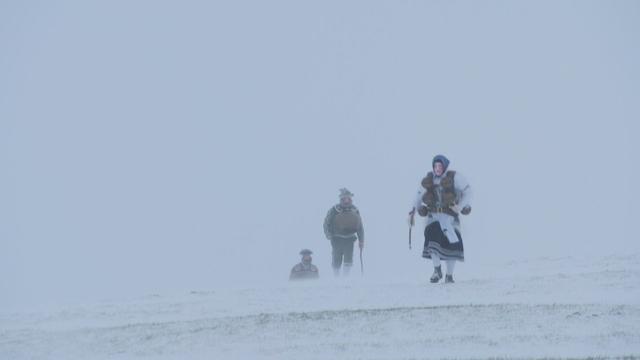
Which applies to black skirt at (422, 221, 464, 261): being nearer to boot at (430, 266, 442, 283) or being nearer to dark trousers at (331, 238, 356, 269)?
boot at (430, 266, 442, 283)

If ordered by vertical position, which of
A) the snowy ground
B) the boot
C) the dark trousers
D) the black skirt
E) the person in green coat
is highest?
the person in green coat

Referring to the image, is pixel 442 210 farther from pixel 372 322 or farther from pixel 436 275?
pixel 372 322

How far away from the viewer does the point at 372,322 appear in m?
17.5

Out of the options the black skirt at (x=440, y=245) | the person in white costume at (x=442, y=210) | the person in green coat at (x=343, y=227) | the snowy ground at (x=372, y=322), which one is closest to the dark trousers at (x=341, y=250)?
the person in green coat at (x=343, y=227)

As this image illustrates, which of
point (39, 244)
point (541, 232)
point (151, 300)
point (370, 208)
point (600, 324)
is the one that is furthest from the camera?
point (370, 208)

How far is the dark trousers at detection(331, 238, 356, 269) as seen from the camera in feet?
106

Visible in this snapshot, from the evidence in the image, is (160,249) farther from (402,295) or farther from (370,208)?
(402,295)

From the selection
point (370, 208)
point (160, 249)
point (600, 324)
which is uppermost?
point (370, 208)

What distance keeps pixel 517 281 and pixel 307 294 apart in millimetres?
3310

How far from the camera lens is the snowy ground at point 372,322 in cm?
1584

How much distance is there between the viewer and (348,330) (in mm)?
17203

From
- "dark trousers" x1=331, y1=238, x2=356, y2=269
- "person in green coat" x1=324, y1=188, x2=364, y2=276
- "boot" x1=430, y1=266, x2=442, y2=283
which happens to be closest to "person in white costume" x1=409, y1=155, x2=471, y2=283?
"boot" x1=430, y1=266, x2=442, y2=283

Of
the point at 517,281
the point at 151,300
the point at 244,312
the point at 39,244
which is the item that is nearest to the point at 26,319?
the point at 151,300

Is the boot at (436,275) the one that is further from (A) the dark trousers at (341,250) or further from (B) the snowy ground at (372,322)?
(A) the dark trousers at (341,250)
